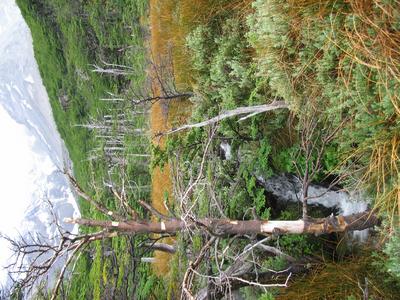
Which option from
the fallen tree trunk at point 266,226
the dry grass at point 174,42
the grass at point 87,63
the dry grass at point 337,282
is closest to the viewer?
the fallen tree trunk at point 266,226

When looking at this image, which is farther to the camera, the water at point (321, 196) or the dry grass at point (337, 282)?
the water at point (321, 196)

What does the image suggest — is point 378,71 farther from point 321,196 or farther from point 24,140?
point 24,140

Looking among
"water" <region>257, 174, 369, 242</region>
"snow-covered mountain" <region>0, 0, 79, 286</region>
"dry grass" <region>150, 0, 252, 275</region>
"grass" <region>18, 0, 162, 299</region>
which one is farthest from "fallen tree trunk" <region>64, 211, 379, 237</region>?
"snow-covered mountain" <region>0, 0, 79, 286</region>

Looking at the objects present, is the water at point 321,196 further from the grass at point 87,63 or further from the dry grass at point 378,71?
the grass at point 87,63

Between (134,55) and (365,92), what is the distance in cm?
805

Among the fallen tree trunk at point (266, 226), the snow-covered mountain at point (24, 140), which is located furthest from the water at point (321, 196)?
the snow-covered mountain at point (24, 140)

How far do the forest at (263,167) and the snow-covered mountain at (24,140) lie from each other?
28.2ft

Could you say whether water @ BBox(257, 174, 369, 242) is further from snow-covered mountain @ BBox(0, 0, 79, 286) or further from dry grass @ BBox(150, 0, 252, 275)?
snow-covered mountain @ BBox(0, 0, 79, 286)

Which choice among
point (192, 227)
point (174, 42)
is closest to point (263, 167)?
point (192, 227)

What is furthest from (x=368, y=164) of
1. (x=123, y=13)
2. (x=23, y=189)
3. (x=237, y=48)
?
(x=23, y=189)

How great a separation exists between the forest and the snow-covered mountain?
8.59 m

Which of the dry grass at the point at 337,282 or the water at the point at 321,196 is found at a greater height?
the water at the point at 321,196

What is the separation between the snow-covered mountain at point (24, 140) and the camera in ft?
52.0

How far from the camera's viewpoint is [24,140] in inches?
683
